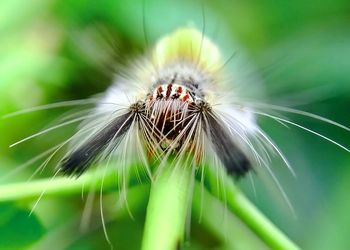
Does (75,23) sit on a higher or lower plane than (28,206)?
higher

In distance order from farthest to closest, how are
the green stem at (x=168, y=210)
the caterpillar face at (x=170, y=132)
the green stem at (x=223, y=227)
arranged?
the green stem at (x=223, y=227) → the caterpillar face at (x=170, y=132) → the green stem at (x=168, y=210)

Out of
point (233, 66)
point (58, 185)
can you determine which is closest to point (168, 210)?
point (58, 185)

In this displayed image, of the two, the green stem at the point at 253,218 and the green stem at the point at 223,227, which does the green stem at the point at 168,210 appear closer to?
the green stem at the point at 253,218

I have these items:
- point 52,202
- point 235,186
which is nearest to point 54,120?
point 52,202

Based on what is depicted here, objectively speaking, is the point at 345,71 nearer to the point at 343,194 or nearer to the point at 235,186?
the point at 343,194

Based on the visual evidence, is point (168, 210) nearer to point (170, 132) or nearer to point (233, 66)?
point (170, 132)

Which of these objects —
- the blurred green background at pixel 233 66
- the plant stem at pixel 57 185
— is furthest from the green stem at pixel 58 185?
the blurred green background at pixel 233 66
